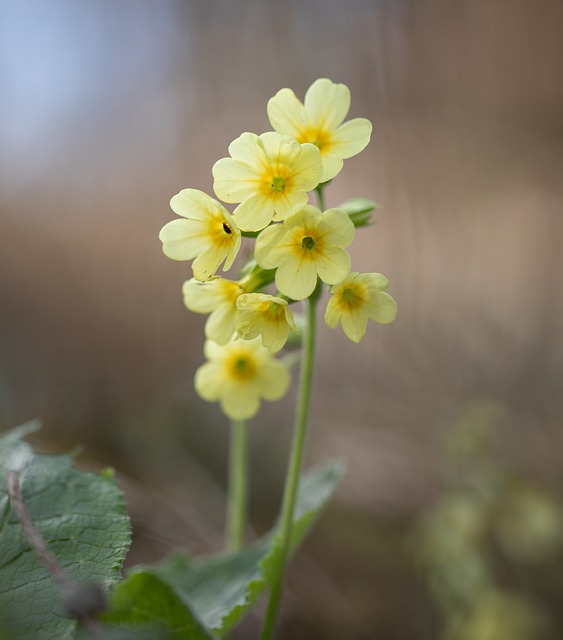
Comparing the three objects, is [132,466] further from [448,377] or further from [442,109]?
[442,109]

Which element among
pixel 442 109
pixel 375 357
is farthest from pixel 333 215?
pixel 442 109

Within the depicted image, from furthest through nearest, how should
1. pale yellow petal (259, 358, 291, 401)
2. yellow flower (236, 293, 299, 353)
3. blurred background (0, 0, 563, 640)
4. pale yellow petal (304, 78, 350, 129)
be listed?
blurred background (0, 0, 563, 640)
pale yellow petal (259, 358, 291, 401)
pale yellow petal (304, 78, 350, 129)
yellow flower (236, 293, 299, 353)

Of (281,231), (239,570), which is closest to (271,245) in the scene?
(281,231)

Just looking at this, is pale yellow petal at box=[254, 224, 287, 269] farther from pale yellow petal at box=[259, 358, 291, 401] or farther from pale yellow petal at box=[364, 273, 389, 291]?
pale yellow petal at box=[259, 358, 291, 401]

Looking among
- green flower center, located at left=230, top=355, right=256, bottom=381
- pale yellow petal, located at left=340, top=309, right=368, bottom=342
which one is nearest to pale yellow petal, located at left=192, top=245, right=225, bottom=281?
pale yellow petal, located at left=340, top=309, right=368, bottom=342

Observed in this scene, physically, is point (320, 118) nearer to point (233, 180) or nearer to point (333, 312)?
point (233, 180)
